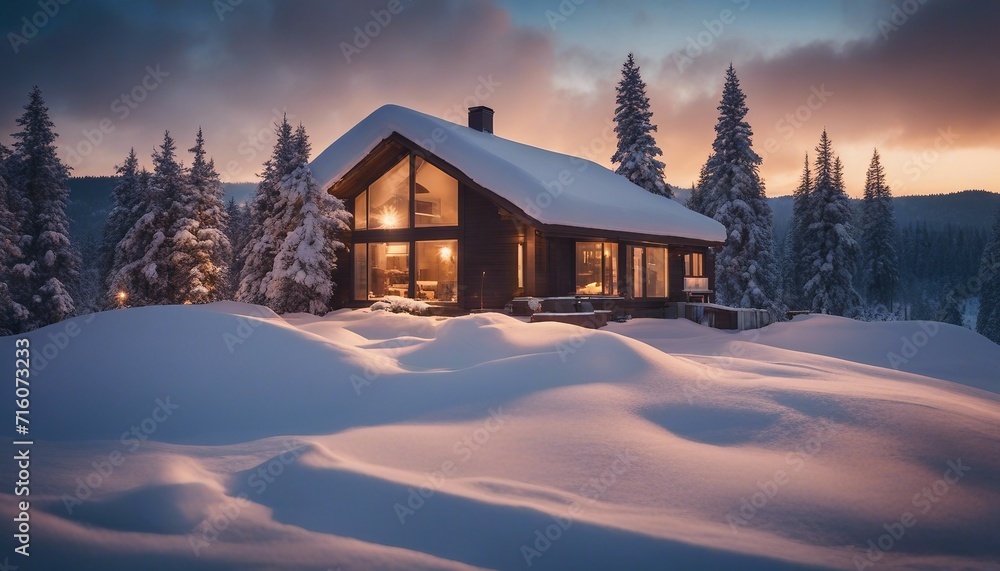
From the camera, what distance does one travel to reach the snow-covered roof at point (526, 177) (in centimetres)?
1506

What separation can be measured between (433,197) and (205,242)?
1309cm

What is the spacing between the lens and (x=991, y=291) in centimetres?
3519

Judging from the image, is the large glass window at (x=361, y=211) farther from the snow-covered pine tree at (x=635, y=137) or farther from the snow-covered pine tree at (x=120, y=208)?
the snow-covered pine tree at (x=120, y=208)

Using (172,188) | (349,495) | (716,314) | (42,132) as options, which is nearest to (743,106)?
(716,314)

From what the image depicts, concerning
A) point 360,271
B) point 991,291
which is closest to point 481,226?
point 360,271

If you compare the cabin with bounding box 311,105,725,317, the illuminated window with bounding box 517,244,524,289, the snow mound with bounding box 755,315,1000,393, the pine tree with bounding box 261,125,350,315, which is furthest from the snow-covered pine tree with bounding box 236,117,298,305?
the snow mound with bounding box 755,315,1000,393

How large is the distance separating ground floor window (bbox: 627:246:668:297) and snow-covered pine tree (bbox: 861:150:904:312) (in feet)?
105

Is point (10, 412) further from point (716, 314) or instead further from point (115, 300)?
point (115, 300)

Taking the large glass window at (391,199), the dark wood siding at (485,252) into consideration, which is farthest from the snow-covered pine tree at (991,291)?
the large glass window at (391,199)

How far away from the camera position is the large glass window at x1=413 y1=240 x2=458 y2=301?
17.8m

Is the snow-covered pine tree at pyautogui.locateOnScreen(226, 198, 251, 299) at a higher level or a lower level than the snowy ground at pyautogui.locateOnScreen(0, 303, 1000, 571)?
higher

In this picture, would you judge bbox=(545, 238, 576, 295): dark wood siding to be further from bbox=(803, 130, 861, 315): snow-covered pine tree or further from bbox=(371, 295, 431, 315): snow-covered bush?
bbox=(803, 130, 861, 315): snow-covered pine tree

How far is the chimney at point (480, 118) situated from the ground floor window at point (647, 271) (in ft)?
26.0

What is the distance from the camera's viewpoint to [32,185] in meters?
24.4
